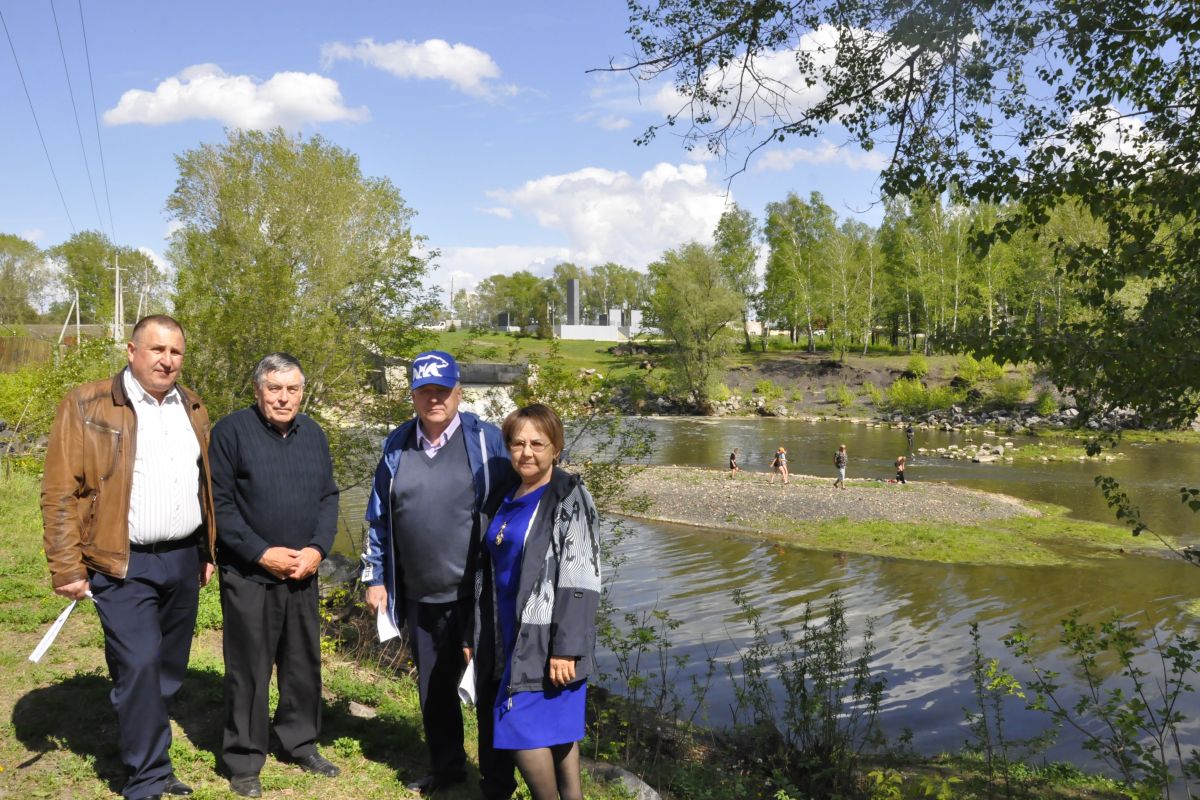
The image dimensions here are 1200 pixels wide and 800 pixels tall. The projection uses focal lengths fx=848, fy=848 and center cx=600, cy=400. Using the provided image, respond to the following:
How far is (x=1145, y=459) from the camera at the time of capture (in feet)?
107

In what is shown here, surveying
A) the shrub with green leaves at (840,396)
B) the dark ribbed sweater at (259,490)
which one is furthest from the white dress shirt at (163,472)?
the shrub with green leaves at (840,396)

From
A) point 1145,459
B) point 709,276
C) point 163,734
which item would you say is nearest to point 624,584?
point 163,734

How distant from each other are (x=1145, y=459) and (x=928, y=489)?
41.9 feet

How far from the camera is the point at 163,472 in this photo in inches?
150

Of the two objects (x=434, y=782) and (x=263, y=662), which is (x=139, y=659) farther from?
(x=434, y=782)

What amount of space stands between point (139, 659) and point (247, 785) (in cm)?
79

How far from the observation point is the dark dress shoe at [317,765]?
4.20 meters

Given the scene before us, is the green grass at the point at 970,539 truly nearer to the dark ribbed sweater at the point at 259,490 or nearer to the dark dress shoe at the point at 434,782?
the dark dress shoe at the point at 434,782

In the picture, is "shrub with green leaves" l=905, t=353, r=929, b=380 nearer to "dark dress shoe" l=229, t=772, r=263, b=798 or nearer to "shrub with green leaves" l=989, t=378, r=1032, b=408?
"shrub with green leaves" l=989, t=378, r=1032, b=408

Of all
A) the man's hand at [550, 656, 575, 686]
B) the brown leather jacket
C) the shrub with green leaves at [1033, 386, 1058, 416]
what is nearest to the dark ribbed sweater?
the brown leather jacket

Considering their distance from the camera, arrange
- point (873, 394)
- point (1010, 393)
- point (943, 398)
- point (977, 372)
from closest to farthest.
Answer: point (1010, 393), point (943, 398), point (977, 372), point (873, 394)

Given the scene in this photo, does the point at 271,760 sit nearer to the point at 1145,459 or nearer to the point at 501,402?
the point at 501,402

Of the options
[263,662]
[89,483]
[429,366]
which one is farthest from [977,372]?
[89,483]

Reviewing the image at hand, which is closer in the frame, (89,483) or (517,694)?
(517,694)
